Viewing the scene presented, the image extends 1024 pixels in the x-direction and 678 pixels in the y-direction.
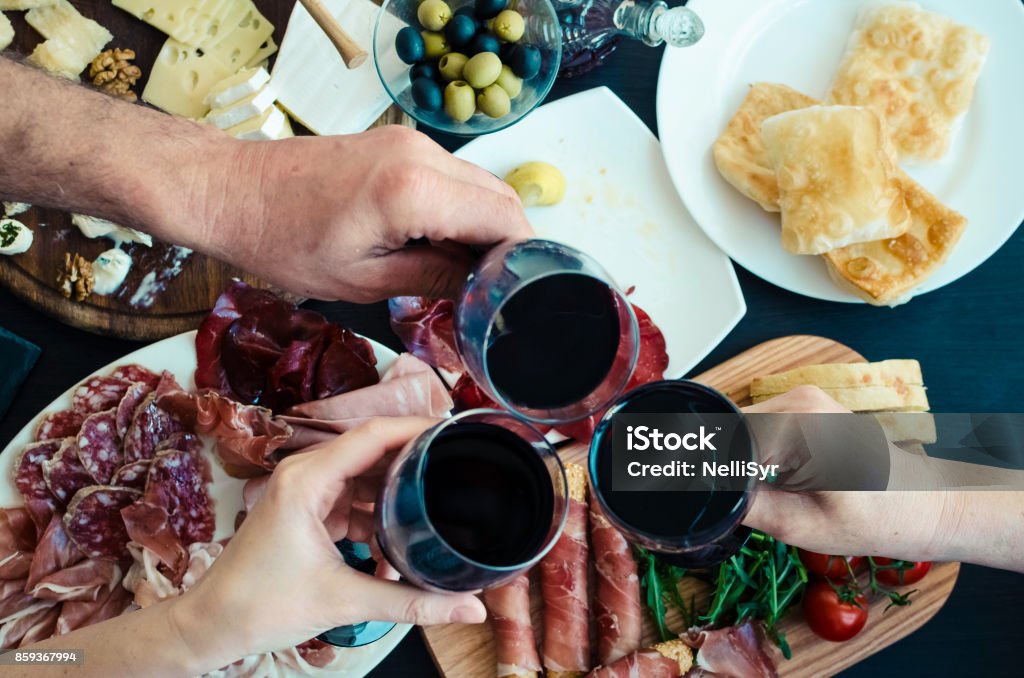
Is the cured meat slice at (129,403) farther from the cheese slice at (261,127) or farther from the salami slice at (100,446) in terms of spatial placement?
the cheese slice at (261,127)

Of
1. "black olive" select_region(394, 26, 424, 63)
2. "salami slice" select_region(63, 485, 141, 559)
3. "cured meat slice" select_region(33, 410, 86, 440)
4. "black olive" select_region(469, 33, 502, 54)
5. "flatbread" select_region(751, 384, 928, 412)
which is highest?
"black olive" select_region(469, 33, 502, 54)

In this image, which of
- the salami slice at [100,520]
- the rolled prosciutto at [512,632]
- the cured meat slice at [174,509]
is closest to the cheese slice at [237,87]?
the cured meat slice at [174,509]

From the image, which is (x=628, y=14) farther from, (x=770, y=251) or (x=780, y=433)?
(x=780, y=433)

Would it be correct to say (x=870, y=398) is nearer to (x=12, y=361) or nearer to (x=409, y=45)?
(x=409, y=45)

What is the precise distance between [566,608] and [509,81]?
3.10ft

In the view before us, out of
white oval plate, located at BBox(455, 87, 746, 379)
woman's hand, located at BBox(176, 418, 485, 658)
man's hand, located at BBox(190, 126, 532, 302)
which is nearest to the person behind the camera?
woman's hand, located at BBox(176, 418, 485, 658)

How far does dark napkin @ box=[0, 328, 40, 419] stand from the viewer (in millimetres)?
1599

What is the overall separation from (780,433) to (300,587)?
2.41 feet

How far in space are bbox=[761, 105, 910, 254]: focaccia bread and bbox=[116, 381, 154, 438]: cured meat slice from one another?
1209 millimetres

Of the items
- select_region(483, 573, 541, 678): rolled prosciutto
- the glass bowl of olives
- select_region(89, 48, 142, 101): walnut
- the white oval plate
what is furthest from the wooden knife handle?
select_region(483, 573, 541, 678): rolled prosciutto

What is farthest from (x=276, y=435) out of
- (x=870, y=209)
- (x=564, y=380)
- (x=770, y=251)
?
(x=870, y=209)

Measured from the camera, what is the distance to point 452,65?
154 cm

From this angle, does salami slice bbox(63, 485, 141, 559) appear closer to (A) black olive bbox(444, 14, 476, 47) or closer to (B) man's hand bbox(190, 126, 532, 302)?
(B) man's hand bbox(190, 126, 532, 302)

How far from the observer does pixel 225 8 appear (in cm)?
162
